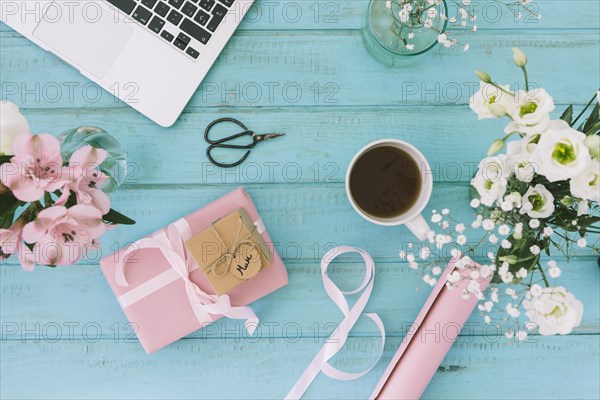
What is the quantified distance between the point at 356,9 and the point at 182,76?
0.93ft

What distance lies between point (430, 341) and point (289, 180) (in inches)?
12.4

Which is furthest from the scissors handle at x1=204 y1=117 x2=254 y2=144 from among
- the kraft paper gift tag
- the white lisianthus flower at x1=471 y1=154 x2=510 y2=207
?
the white lisianthus flower at x1=471 y1=154 x2=510 y2=207

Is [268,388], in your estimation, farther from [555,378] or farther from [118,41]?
[118,41]

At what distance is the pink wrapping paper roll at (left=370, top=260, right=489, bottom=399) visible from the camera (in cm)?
72

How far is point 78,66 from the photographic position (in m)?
0.74

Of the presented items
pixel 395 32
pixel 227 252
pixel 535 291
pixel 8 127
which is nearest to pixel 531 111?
pixel 535 291

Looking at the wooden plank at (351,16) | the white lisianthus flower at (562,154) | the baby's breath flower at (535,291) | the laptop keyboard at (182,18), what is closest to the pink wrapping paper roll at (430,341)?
the baby's breath flower at (535,291)

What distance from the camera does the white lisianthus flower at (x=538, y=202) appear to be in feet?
1.77

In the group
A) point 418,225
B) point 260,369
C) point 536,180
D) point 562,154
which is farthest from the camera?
point 260,369

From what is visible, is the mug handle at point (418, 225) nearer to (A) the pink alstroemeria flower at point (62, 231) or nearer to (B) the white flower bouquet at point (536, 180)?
(B) the white flower bouquet at point (536, 180)

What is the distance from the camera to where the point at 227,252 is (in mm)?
696

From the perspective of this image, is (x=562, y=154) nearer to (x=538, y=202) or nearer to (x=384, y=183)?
(x=538, y=202)

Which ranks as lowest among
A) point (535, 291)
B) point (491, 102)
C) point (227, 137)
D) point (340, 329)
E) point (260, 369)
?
point (260, 369)

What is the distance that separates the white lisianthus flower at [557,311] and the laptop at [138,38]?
1.77ft
